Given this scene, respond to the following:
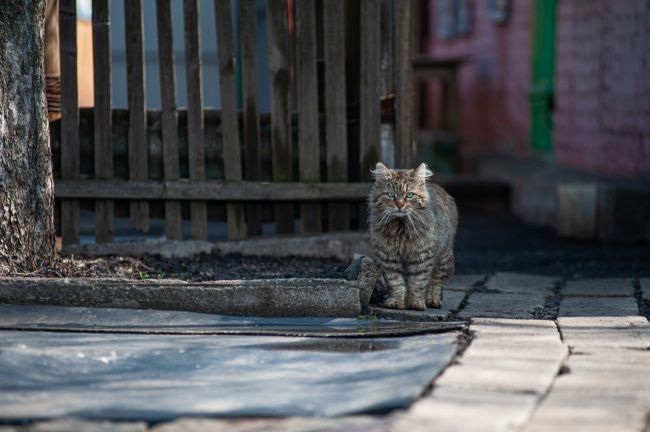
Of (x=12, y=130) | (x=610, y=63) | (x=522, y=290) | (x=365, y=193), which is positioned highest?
(x=610, y=63)

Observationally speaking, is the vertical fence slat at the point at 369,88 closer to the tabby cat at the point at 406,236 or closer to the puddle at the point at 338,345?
the tabby cat at the point at 406,236

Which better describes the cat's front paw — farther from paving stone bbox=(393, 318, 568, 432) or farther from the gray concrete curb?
the gray concrete curb

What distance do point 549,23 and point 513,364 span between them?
952 centimetres

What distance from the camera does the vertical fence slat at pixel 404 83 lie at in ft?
23.4

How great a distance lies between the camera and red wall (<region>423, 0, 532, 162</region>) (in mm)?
14516

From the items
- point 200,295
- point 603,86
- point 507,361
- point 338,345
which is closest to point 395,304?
point 338,345

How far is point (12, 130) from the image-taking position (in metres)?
5.88

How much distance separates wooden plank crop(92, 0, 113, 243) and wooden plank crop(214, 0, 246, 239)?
0.75m

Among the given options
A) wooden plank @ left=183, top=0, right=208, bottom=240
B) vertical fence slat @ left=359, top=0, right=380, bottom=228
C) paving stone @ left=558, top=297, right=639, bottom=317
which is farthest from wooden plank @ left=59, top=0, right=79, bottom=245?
paving stone @ left=558, top=297, right=639, bottom=317

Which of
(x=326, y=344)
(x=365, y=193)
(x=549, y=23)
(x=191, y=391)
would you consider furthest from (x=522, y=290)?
(x=549, y=23)

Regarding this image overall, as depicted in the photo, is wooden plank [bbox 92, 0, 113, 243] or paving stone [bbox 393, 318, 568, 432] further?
wooden plank [bbox 92, 0, 113, 243]

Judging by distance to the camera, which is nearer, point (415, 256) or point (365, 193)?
point (415, 256)

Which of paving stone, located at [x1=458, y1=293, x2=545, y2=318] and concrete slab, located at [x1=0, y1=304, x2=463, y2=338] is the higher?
concrete slab, located at [x1=0, y1=304, x2=463, y2=338]

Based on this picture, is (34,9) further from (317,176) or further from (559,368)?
(559,368)
